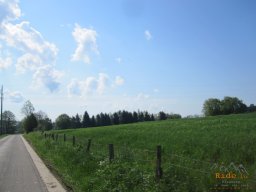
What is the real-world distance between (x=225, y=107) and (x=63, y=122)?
78.0 metres

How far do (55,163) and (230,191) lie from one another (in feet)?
41.1

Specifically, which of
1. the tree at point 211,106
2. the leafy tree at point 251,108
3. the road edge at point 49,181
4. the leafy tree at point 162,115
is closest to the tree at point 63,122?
the leafy tree at point 162,115

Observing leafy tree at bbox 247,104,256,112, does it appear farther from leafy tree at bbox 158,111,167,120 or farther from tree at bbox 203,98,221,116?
leafy tree at bbox 158,111,167,120

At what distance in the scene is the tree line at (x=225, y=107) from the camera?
108312 millimetres

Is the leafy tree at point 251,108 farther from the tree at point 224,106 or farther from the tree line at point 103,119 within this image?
the tree line at point 103,119

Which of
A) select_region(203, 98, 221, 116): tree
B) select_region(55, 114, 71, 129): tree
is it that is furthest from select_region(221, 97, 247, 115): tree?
select_region(55, 114, 71, 129): tree

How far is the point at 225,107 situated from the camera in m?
114

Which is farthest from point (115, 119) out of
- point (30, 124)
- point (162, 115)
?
point (30, 124)

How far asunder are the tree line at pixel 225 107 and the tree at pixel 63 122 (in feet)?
213

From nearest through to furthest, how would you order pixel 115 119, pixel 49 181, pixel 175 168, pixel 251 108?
pixel 175 168 → pixel 49 181 → pixel 251 108 → pixel 115 119

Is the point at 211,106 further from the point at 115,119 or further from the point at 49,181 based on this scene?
the point at 49,181

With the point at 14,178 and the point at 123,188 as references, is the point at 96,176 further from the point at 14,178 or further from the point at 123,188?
the point at 14,178

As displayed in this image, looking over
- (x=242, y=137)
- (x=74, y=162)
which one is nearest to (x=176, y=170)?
(x=74, y=162)

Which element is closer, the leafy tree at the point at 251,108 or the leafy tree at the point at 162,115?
the leafy tree at the point at 251,108
